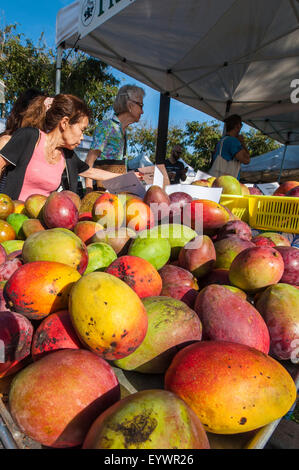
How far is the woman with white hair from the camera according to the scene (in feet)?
12.6

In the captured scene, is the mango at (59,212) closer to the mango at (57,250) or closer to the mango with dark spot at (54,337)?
the mango at (57,250)

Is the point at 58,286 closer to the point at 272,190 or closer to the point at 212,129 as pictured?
the point at 272,190

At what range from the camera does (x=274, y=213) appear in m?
2.29

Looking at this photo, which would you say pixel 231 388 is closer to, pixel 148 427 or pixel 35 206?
pixel 148 427

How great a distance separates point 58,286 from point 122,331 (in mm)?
317

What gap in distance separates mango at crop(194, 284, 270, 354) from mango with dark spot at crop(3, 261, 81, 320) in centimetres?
52

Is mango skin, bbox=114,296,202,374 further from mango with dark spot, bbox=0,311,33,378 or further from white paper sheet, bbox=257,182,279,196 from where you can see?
white paper sheet, bbox=257,182,279,196

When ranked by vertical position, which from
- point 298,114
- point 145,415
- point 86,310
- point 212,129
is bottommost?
point 145,415

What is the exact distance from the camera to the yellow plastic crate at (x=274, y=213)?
219 cm

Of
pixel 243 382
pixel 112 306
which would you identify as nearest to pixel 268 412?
pixel 243 382

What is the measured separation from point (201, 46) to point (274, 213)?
447 centimetres

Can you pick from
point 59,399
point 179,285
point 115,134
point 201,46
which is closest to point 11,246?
point 179,285

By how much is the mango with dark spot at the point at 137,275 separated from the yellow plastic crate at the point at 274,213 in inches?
60.9
